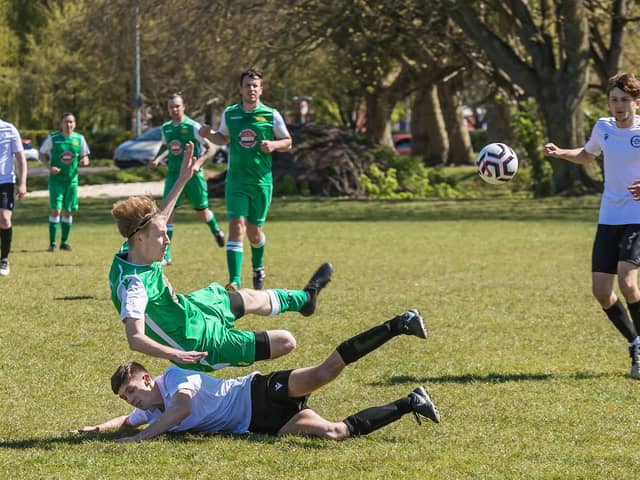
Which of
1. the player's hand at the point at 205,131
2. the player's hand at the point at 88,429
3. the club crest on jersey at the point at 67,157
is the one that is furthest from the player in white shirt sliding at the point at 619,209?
the club crest on jersey at the point at 67,157

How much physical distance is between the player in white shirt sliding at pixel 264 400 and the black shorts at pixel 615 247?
2419 millimetres

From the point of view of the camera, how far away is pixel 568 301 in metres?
12.3

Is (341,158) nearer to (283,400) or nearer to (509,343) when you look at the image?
(509,343)

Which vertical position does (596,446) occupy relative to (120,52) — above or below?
below

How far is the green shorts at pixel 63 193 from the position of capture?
18219 millimetres

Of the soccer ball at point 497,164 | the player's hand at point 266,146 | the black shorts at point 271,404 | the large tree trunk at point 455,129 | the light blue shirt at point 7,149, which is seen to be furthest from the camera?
the large tree trunk at point 455,129

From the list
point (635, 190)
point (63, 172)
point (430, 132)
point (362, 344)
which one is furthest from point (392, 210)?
point (362, 344)

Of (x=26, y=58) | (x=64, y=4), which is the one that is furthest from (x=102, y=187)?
(x=26, y=58)

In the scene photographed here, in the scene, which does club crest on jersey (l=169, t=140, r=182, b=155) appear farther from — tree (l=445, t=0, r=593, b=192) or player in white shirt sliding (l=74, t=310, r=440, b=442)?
tree (l=445, t=0, r=593, b=192)

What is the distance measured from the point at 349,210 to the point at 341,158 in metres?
5.30

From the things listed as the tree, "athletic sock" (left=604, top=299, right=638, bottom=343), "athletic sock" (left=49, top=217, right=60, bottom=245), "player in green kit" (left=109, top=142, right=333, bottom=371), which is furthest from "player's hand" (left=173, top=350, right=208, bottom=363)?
the tree

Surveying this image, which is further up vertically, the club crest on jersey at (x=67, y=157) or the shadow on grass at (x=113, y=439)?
the club crest on jersey at (x=67, y=157)

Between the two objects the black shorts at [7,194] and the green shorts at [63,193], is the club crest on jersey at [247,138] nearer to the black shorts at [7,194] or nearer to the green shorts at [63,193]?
the black shorts at [7,194]

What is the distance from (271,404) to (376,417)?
0.65 meters
